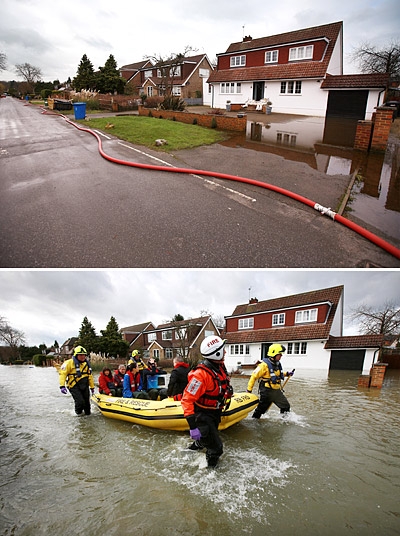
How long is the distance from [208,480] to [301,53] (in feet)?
109

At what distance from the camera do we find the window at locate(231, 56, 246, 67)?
3152 cm

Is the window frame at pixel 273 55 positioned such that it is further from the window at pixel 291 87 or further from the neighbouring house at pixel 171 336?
the neighbouring house at pixel 171 336

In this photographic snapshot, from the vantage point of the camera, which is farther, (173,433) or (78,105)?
(78,105)

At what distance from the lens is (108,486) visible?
4.11 m

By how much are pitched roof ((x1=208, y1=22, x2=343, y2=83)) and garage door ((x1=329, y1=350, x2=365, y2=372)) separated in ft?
72.5

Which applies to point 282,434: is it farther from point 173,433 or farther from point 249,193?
point 249,193

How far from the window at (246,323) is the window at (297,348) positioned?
459cm

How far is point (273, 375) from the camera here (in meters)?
5.96

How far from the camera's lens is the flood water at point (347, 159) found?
742cm

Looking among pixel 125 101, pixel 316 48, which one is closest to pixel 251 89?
pixel 316 48

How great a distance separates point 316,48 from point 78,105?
2051 centimetres

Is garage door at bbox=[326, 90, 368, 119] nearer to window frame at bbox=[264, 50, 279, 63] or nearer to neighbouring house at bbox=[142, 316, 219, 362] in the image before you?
window frame at bbox=[264, 50, 279, 63]

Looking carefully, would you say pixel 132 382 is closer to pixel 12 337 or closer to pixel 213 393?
pixel 213 393

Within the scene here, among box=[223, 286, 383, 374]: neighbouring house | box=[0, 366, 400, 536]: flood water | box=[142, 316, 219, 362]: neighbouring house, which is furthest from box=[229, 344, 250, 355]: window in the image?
box=[0, 366, 400, 536]: flood water
